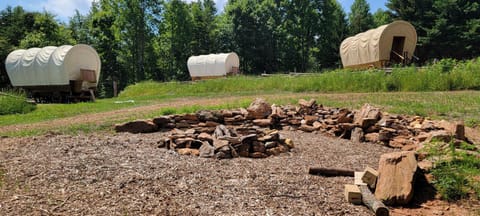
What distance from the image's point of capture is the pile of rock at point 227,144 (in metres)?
4.74

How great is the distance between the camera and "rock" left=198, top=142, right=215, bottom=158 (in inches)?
183

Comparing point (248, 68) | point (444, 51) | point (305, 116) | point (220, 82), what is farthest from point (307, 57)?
point (305, 116)

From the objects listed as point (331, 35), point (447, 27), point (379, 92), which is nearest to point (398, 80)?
point (379, 92)

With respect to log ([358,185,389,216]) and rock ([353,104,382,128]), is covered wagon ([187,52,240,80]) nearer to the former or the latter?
rock ([353,104,382,128])

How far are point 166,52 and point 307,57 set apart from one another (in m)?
19.2

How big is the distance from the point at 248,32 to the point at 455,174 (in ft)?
128

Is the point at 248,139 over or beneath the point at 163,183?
over

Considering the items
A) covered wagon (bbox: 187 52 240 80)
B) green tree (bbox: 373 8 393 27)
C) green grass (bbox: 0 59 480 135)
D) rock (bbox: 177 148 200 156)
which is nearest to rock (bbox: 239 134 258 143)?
rock (bbox: 177 148 200 156)

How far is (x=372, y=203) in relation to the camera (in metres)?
2.99

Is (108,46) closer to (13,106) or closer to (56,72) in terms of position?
(56,72)

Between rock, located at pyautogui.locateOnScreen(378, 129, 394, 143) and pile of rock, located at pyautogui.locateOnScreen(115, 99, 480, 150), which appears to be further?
rock, located at pyautogui.locateOnScreen(378, 129, 394, 143)

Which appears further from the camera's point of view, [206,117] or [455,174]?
[206,117]

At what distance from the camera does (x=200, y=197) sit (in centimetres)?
314

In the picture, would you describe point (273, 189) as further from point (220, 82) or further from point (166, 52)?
point (166, 52)
